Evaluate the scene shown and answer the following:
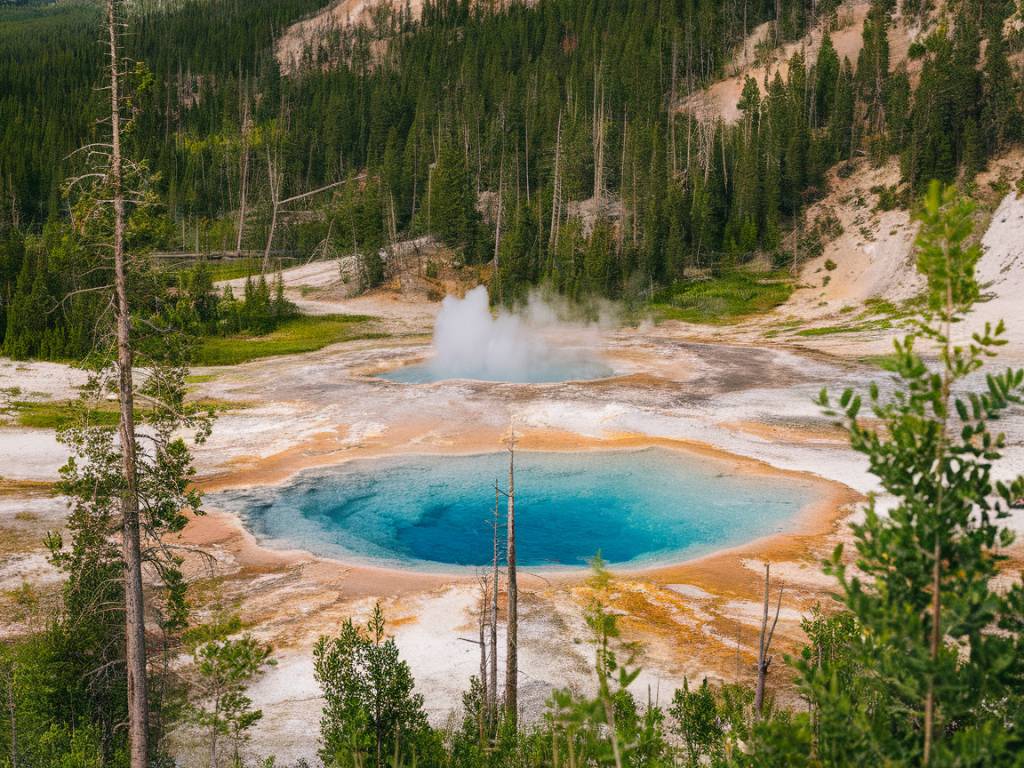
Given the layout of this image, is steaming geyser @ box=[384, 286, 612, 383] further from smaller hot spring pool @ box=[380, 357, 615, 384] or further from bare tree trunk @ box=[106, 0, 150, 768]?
bare tree trunk @ box=[106, 0, 150, 768]

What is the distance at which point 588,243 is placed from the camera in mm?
74625

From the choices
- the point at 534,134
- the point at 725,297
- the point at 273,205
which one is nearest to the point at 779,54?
the point at 534,134

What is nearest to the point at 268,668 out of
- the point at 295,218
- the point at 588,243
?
the point at 588,243

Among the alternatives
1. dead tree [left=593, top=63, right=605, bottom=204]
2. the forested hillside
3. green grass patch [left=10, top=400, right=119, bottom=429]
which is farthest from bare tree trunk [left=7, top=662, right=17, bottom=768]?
dead tree [left=593, top=63, right=605, bottom=204]

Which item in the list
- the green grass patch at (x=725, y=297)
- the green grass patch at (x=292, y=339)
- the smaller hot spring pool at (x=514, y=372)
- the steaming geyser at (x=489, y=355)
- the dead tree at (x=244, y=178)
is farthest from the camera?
the dead tree at (x=244, y=178)

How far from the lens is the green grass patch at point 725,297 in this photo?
6531 centimetres

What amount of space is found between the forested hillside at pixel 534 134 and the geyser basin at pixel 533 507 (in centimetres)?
2104

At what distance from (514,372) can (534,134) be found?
5185 cm

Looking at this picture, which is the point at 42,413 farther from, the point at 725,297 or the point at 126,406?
A: the point at 725,297

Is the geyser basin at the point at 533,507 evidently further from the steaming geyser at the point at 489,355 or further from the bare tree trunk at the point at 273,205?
the bare tree trunk at the point at 273,205

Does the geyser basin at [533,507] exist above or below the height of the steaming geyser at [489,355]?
below

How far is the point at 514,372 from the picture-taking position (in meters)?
48.6

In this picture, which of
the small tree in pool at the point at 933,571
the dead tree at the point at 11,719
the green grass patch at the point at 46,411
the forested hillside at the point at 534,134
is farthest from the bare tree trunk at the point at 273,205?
the small tree in pool at the point at 933,571

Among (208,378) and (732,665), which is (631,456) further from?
(208,378)
